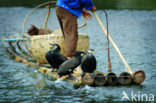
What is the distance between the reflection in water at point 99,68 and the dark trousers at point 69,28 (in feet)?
2.47

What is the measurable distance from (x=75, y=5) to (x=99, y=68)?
6.16 feet

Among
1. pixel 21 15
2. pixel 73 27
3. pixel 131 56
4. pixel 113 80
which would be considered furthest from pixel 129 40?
pixel 21 15

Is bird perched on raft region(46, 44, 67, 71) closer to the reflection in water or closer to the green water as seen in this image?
the reflection in water

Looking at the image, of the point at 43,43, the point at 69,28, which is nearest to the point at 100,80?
the point at 69,28

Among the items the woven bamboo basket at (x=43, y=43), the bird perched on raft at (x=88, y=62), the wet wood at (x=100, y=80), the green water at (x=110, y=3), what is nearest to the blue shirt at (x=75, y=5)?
the woven bamboo basket at (x=43, y=43)

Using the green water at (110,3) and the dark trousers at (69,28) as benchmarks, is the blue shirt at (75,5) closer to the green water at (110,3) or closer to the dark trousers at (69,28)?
the dark trousers at (69,28)

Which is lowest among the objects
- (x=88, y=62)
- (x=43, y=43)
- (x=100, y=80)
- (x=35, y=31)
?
(x=100, y=80)

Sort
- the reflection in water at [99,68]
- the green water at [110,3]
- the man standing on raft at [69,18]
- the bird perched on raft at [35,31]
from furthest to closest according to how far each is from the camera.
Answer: the green water at [110,3]
the bird perched on raft at [35,31]
the man standing on raft at [69,18]
the reflection in water at [99,68]

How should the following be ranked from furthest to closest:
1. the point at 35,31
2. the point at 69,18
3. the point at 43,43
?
the point at 35,31 < the point at 43,43 < the point at 69,18

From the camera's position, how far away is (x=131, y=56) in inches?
376

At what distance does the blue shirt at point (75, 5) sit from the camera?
6.85m

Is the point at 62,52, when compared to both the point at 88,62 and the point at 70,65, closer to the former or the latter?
the point at 70,65

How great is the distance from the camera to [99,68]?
8.21 meters

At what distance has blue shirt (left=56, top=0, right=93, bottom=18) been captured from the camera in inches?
270
